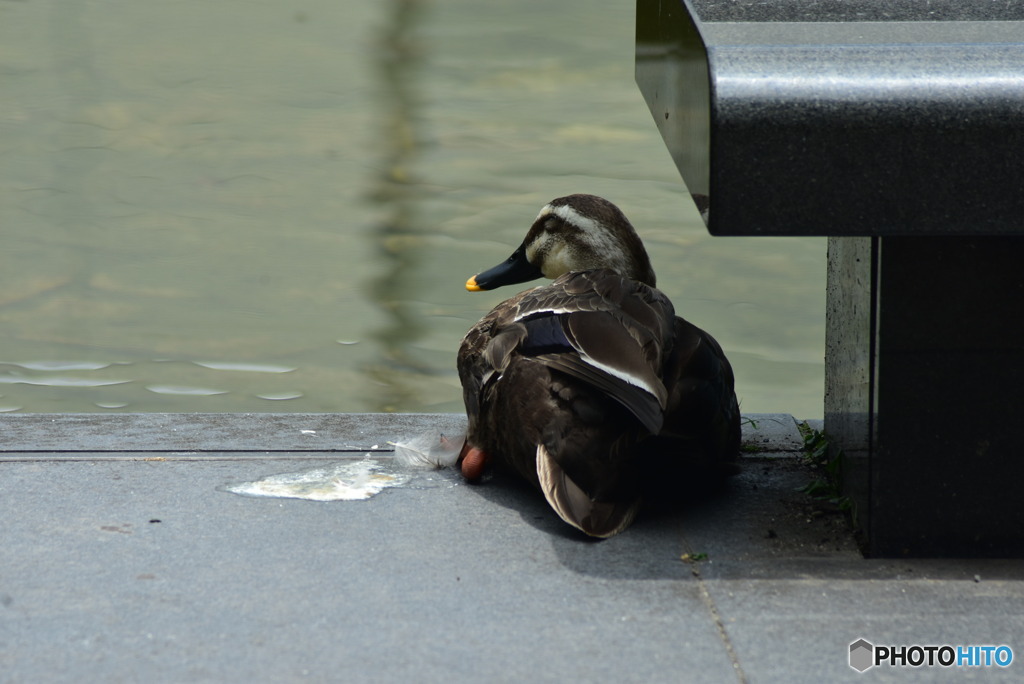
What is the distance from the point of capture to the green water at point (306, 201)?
21.5 ft

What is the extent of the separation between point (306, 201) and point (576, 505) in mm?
5552

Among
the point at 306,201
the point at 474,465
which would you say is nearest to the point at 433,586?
the point at 474,465

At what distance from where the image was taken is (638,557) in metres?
3.46

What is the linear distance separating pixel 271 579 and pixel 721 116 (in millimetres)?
1519

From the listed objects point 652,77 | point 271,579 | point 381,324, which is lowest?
point 381,324

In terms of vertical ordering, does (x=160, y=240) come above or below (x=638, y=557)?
below

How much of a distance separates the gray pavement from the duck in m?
0.12

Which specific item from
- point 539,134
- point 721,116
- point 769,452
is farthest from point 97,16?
point 721,116

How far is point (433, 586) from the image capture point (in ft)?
10.6

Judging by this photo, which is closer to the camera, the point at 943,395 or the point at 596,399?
the point at 943,395

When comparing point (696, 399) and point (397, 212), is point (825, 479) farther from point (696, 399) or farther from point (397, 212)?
point (397, 212)

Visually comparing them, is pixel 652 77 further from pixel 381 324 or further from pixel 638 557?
pixel 381 324

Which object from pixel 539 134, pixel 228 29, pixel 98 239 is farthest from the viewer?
pixel 228 29

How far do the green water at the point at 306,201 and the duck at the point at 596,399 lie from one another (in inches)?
78.8
